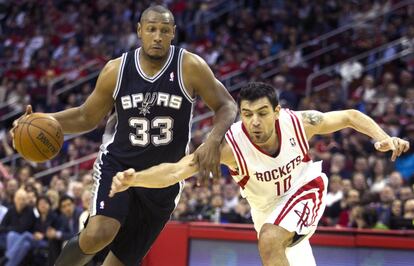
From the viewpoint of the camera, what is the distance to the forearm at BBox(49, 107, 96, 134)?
5.96 m

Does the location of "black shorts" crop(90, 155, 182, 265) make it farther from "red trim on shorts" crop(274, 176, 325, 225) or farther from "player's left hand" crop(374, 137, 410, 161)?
"player's left hand" crop(374, 137, 410, 161)

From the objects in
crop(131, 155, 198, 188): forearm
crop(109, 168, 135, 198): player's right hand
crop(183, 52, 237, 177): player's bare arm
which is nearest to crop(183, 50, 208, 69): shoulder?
crop(183, 52, 237, 177): player's bare arm

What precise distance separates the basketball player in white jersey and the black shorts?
0.55 m

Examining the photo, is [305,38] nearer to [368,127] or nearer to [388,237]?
[388,237]

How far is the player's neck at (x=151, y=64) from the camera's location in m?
5.75

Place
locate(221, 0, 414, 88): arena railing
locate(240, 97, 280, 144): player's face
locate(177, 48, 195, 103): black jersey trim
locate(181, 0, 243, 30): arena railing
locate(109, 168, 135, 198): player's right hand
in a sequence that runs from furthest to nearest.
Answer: locate(181, 0, 243, 30): arena railing, locate(221, 0, 414, 88): arena railing, locate(177, 48, 195, 103): black jersey trim, locate(240, 97, 280, 144): player's face, locate(109, 168, 135, 198): player's right hand

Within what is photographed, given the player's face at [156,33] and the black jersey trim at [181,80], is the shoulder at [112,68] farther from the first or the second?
the black jersey trim at [181,80]

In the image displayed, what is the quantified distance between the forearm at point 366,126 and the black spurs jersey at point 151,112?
1078 mm

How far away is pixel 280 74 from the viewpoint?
14664mm

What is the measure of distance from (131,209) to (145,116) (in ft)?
2.10

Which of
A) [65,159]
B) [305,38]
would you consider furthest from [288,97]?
[65,159]

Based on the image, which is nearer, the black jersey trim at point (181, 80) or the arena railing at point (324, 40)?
the black jersey trim at point (181, 80)

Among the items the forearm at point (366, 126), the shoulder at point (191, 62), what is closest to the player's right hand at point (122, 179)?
the shoulder at point (191, 62)

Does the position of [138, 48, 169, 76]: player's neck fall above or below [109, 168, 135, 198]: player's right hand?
above
